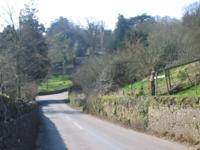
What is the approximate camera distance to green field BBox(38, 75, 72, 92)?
111 m

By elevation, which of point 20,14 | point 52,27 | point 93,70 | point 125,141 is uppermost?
point 52,27

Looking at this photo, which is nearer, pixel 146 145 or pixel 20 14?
pixel 146 145

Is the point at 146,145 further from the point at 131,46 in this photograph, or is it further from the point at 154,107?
the point at 131,46

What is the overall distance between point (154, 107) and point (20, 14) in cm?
2770

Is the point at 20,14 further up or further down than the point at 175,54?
further up

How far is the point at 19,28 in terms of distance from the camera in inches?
2135

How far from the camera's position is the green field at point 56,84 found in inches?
4388

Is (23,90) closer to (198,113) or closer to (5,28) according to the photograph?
(5,28)

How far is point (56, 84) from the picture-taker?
118562mm

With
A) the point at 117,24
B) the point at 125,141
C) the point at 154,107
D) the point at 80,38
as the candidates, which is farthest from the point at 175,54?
the point at 80,38

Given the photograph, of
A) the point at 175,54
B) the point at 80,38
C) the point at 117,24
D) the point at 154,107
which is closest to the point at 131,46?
the point at 175,54

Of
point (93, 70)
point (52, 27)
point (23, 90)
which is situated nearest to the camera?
point (23, 90)

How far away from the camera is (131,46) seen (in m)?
61.7

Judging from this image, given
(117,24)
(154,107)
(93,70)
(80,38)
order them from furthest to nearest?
(80,38) → (117,24) → (93,70) → (154,107)
